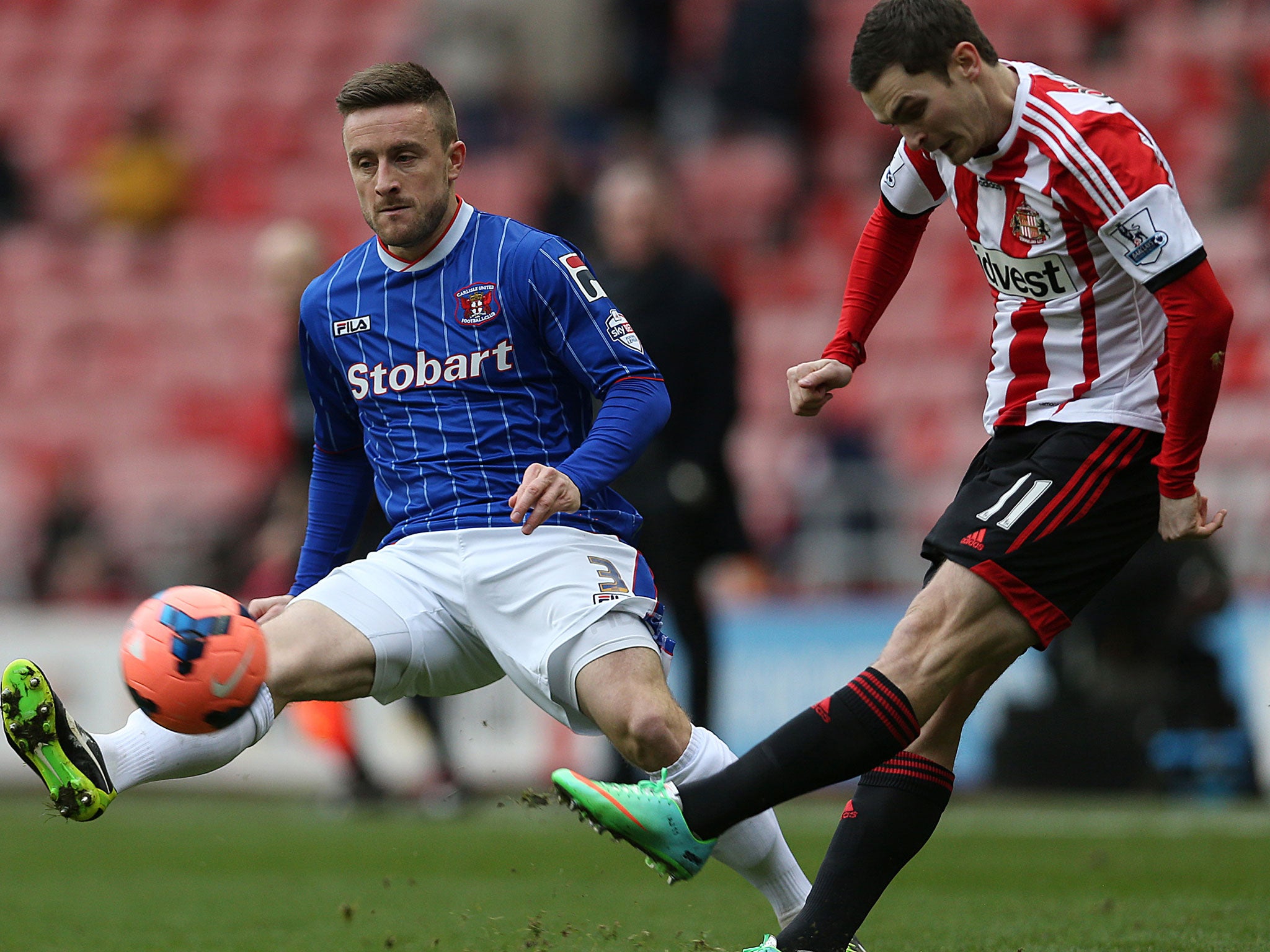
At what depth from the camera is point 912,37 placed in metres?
3.63

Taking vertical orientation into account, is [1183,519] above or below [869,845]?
above

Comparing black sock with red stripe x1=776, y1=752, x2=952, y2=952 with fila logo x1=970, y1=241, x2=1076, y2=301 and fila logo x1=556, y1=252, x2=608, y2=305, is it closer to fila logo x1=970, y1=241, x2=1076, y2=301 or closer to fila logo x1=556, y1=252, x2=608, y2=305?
fila logo x1=970, y1=241, x2=1076, y2=301

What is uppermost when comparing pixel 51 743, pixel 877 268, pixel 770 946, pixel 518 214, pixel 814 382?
pixel 518 214

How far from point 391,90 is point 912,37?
124 cm

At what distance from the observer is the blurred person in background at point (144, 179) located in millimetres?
16438

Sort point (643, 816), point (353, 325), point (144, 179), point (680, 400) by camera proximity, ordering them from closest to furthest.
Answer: point (643, 816)
point (353, 325)
point (680, 400)
point (144, 179)

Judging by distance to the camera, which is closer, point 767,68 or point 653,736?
point 653,736

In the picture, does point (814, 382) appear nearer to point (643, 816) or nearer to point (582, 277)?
point (582, 277)

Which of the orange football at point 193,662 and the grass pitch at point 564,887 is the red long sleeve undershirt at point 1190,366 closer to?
the grass pitch at point 564,887

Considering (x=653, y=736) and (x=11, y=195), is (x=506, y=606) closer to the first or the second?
(x=653, y=736)

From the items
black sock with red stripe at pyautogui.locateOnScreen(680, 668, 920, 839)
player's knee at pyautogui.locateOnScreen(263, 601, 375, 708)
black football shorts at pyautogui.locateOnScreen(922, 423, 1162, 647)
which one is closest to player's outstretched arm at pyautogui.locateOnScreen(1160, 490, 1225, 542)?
black football shorts at pyautogui.locateOnScreen(922, 423, 1162, 647)

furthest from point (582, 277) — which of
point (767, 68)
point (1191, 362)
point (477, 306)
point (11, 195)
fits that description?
point (11, 195)

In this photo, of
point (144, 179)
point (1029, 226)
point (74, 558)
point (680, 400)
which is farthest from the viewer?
point (144, 179)

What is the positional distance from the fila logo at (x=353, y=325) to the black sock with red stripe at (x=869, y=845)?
159cm
